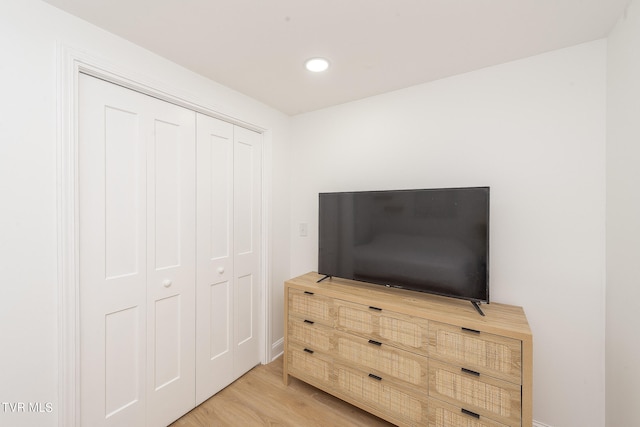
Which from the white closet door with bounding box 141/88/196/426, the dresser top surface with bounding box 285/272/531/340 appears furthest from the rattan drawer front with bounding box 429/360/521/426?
the white closet door with bounding box 141/88/196/426

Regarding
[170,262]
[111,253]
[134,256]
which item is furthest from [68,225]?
[170,262]

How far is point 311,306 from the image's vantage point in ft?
6.88

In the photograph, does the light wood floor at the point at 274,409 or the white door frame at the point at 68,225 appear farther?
the light wood floor at the point at 274,409

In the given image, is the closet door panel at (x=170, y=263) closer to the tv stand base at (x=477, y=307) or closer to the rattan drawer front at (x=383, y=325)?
the rattan drawer front at (x=383, y=325)

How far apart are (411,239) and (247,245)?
1408mm

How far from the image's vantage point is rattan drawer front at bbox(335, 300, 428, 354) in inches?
65.4

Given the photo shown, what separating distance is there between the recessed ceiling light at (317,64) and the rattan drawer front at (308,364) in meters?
2.07

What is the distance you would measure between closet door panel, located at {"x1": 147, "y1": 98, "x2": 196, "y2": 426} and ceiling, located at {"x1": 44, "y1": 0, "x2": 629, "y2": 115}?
1.54 ft

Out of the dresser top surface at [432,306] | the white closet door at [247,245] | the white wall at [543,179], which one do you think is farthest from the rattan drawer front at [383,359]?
the white closet door at [247,245]

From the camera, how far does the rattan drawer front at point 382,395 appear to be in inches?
65.4

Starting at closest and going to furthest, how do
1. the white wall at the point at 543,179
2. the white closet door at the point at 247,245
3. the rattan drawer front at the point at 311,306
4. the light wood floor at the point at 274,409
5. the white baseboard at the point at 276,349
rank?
the white wall at the point at 543,179 < the light wood floor at the point at 274,409 < the rattan drawer front at the point at 311,306 < the white closet door at the point at 247,245 < the white baseboard at the point at 276,349

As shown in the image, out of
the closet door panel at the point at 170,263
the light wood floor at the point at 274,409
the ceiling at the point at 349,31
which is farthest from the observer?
the light wood floor at the point at 274,409

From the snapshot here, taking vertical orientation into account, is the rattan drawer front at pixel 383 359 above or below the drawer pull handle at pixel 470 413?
above

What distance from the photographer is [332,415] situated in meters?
1.93
